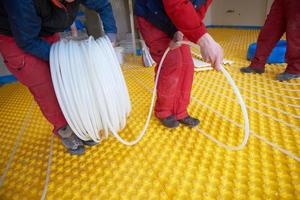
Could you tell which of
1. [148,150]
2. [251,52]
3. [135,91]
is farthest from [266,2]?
[148,150]

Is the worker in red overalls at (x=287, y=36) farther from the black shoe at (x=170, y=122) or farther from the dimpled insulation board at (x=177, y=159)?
the black shoe at (x=170, y=122)

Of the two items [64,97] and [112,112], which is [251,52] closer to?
[112,112]

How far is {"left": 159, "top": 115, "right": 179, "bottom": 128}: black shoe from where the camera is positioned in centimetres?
115

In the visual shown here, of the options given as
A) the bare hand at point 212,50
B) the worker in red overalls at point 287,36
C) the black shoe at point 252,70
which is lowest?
the black shoe at point 252,70

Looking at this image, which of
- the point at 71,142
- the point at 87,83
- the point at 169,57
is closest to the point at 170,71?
the point at 169,57

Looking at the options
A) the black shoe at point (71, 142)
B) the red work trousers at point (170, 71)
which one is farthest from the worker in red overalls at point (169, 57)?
the black shoe at point (71, 142)

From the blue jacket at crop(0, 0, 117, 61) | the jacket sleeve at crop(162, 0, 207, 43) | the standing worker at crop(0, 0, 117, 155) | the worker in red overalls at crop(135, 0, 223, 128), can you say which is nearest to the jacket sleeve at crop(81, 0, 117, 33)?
the standing worker at crop(0, 0, 117, 155)

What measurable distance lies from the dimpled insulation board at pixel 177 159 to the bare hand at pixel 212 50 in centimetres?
42

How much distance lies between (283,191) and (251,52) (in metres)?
1.65

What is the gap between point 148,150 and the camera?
1001 mm

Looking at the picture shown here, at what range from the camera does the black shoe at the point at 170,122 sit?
1154 millimetres

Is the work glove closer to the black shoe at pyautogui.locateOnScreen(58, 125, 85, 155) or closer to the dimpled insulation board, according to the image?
the dimpled insulation board

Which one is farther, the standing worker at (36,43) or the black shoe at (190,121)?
the black shoe at (190,121)

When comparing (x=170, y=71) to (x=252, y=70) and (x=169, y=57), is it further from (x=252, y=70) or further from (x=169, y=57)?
(x=252, y=70)
